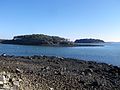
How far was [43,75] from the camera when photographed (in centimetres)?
2141

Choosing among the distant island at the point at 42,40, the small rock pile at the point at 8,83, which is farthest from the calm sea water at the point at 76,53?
the distant island at the point at 42,40

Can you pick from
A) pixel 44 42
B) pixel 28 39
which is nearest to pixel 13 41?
pixel 28 39

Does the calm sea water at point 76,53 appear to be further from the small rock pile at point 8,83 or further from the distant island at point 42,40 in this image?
the distant island at point 42,40

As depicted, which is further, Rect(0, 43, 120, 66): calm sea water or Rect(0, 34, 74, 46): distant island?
Rect(0, 34, 74, 46): distant island

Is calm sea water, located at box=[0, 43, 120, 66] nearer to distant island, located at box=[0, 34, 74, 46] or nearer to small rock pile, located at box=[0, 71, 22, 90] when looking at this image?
small rock pile, located at box=[0, 71, 22, 90]

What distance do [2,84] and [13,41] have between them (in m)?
165

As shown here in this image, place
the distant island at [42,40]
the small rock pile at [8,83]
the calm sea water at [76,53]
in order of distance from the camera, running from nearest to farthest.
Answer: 1. the small rock pile at [8,83]
2. the calm sea water at [76,53]
3. the distant island at [42,40]

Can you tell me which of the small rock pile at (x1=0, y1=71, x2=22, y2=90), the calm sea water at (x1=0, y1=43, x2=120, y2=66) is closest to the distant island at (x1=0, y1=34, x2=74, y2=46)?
the calm sea water at (x1=0, y1=43, x2=120, y2=66)

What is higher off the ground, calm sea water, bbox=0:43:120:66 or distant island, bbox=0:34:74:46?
distant island, bbox=0:34:74:46

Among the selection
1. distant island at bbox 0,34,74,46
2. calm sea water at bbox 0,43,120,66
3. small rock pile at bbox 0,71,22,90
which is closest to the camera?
small rock pile at bbox 0,71,22,90

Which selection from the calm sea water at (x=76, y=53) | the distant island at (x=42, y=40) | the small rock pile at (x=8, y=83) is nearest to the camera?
the small rock pile at (x=8, y=83)

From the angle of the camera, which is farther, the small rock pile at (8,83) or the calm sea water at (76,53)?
the calm sea water at (76,53)

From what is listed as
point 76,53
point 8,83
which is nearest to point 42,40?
point 76,53

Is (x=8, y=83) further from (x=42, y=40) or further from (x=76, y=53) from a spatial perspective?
(x=42, y=40)
